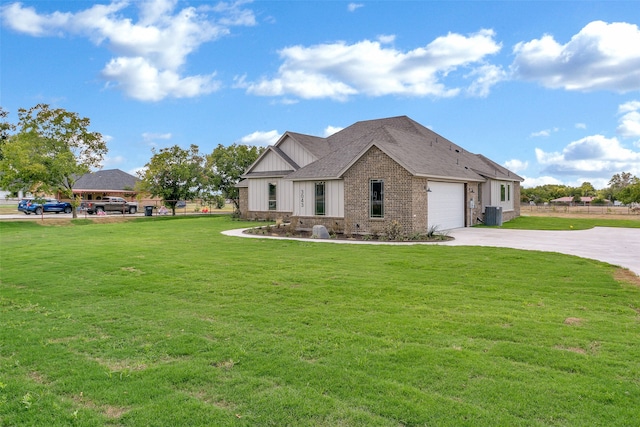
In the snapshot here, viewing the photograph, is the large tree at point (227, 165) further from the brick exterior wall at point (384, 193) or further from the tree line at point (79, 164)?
the brick exterior wall at point (384, 193)

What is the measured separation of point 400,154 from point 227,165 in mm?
23753

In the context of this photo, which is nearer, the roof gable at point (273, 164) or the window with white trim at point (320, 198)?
the window with white trim at point (320, 198)

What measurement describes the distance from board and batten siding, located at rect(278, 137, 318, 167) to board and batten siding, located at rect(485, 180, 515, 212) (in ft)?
39.5

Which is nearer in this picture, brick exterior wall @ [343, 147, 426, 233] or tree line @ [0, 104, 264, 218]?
brick exterior wall @ [343, 147, 426, 233]

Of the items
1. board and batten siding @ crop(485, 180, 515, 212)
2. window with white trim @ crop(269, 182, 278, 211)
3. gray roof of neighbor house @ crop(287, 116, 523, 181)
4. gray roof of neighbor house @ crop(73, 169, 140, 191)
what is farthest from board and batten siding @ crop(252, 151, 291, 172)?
gray roof of neighbor house @ crop(73, 169, 140, 191)

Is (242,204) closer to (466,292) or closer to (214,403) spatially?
(466,292)

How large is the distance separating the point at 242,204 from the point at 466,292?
25.8 meters

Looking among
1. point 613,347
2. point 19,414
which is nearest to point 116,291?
point 19,414

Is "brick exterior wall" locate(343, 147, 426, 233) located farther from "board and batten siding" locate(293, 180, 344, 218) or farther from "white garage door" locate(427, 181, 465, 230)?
"white garage door" locate(427, 181, 465, 230)

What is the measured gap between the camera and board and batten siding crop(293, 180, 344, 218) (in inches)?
839

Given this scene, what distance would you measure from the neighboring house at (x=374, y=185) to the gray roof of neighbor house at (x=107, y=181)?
1334 inches

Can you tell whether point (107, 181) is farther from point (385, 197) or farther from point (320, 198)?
point (385, 197)

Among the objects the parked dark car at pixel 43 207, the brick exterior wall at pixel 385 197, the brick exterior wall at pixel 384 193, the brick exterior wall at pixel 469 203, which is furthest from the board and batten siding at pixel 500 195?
the parked dark car at pixel 43 207

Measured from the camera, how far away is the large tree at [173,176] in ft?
131
